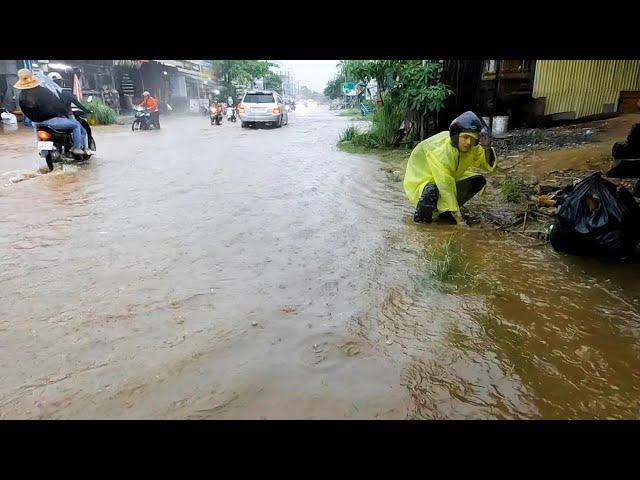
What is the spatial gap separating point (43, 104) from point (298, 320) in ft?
21.4

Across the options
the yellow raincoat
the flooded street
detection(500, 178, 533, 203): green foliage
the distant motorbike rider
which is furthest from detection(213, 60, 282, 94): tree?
the yellow raincoat

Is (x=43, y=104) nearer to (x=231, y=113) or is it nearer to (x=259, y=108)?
(x=259, y=108)

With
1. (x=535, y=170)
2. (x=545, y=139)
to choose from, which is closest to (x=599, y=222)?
(x=535, y=170)

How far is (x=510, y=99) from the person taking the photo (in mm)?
10258

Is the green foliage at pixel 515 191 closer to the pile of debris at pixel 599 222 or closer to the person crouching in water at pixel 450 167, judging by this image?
the person crouching in water at pixel 450 167

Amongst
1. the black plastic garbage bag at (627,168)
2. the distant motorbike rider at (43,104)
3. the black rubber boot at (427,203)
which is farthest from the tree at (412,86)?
the distant motorbike rider at (43,104)

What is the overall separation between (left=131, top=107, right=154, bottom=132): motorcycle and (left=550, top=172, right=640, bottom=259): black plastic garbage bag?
48.2 ft

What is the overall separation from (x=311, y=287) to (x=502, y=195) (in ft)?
10.9

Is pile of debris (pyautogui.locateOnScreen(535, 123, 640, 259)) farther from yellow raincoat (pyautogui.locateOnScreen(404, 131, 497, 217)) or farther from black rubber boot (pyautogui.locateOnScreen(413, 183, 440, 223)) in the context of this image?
black rubber boot (pyautogui.locateOnScreen(413, 183, 440, 223))

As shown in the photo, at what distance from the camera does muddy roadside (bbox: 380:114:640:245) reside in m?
4.59

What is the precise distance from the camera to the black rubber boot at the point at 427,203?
4441 mm

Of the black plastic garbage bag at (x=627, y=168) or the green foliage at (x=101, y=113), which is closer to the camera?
the black plastic garbage bag at (x=627, y=168)

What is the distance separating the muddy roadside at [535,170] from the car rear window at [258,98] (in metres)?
9.84

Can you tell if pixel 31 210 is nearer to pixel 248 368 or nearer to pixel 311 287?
pixel 311 287
